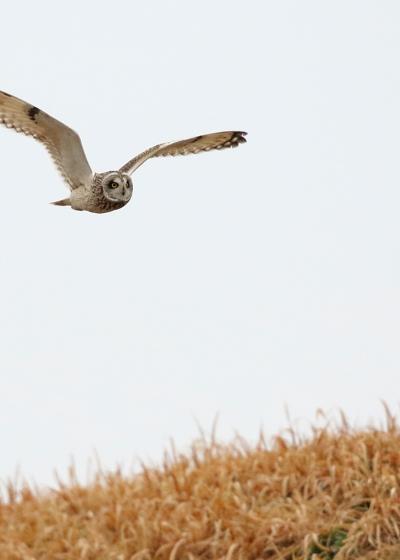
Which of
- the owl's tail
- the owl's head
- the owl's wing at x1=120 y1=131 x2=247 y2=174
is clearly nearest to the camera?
the owl's head

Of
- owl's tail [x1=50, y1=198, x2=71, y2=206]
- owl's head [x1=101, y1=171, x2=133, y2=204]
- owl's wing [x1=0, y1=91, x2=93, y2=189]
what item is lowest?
owl's head [x1=101, y1=171, x2=133, y2=204]

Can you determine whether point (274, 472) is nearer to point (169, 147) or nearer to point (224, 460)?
point (224, 460)

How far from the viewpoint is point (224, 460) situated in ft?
27.6

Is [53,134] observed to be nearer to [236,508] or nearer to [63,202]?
[63,202]

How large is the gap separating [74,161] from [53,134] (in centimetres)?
21

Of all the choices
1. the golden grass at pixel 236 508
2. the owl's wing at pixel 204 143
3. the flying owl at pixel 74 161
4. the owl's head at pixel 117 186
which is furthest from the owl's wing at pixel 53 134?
the golden grass at pixel 236 508

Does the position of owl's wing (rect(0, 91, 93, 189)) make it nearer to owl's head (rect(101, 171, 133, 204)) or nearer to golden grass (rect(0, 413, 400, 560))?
owl's head (rect(101, 171, 133, 204))

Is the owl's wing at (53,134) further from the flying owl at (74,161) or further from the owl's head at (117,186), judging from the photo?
the owl's head at (117,186)

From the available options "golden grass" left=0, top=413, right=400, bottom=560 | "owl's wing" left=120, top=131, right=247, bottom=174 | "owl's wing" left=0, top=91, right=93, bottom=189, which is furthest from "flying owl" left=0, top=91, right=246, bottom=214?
"golden grass" left=0, top=413, right=400, bottom=560

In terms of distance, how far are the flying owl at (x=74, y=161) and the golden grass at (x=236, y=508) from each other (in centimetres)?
182

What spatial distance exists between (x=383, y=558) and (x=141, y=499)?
156 centimetres

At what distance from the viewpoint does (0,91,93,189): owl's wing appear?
7605 millimetres

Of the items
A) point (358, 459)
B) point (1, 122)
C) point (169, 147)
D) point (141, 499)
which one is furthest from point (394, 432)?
point (1, 122)

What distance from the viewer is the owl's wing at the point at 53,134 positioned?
25.0 ft
